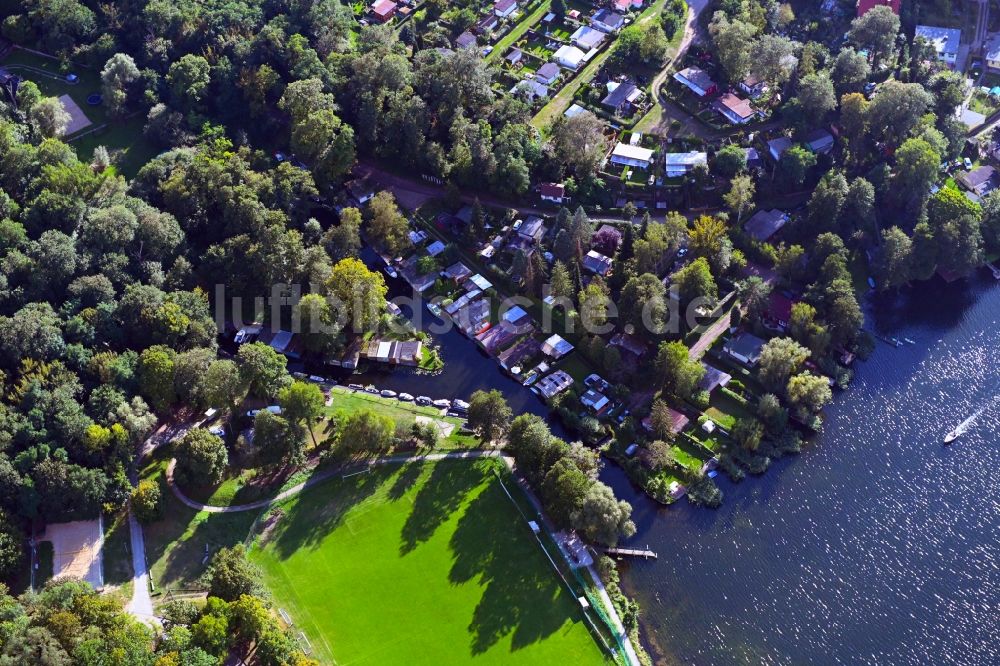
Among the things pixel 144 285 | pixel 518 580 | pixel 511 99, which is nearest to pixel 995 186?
pixel 511 99

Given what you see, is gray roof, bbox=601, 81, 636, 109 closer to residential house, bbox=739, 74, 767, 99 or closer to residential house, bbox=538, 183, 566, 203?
residential house, bbox=739, 74, 767, 99

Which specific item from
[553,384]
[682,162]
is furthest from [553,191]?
[553,384]

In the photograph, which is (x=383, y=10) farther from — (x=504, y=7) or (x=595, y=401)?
(x=595, y=401)

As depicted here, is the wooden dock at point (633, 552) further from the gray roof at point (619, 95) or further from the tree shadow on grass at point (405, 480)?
the gray roof at point (619, 95)

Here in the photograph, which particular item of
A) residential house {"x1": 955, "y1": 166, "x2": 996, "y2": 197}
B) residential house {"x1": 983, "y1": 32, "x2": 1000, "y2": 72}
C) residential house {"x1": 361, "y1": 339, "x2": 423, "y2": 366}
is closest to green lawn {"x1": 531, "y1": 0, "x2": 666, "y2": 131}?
residential house {"x1": 361, "y1": 339, "x2": 423, "y2": 366}

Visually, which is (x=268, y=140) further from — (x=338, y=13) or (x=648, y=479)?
(x=648, y=479)

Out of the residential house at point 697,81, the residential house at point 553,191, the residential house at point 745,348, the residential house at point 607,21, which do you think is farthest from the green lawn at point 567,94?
the residential house at point 745,348
